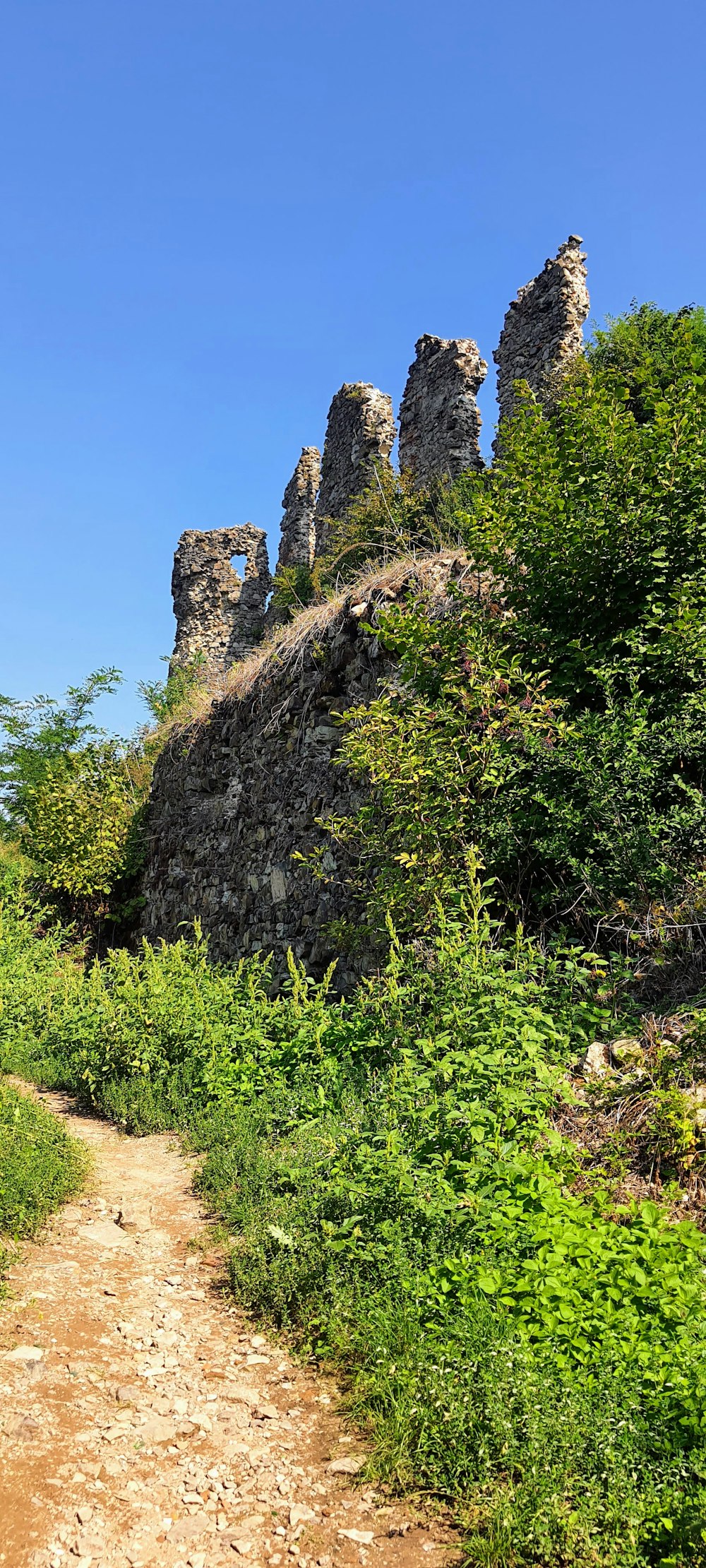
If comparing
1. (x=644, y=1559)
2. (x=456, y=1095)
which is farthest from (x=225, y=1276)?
(x=644, y=1559)

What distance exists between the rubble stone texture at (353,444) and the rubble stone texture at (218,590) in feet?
15.2

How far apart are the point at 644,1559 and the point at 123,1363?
6.38 feet

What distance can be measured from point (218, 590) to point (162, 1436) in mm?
A: 19340

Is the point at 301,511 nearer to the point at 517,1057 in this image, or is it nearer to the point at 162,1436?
the point at 517,1057

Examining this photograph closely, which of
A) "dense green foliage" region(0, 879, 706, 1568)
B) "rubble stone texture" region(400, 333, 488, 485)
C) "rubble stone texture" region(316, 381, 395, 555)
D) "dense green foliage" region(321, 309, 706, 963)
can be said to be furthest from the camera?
"rubble stone texture" region(316, 381, 395, 555)

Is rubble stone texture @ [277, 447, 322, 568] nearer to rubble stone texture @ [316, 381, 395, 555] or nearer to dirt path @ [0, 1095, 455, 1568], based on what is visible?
rubble stone texture @ [316, 381, 395, 555]

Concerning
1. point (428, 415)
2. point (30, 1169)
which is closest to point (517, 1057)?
point (30, 1169)

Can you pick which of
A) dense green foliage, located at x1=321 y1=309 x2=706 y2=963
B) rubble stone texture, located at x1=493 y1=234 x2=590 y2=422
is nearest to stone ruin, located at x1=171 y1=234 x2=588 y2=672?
rubble stone texture, located at x1=493 y1=234 x2=590 y2=422

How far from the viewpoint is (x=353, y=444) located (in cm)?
1566

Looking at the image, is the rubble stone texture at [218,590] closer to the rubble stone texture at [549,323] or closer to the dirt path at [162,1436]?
the rubble stone texture at [549,323]

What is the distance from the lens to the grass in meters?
4.16

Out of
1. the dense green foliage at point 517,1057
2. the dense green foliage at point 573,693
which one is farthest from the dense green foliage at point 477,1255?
the dense green foliage at point 573,693

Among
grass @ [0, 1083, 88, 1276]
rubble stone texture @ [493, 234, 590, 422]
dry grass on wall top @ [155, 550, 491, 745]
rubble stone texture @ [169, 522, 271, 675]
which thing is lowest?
grass @ [0, 1083, 88, 1276]

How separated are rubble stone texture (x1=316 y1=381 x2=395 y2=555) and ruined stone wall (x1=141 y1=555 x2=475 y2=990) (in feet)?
17.6
